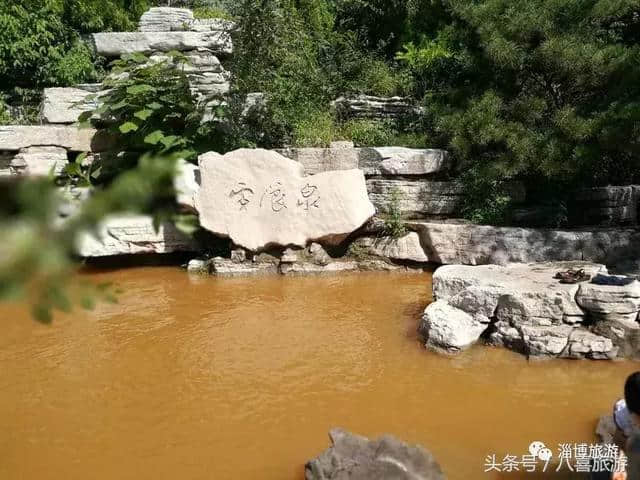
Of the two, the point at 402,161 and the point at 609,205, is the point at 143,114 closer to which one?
the point at 402,161

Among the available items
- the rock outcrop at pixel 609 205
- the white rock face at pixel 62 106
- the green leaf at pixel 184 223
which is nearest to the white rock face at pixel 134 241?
the white rock face at pixel 62 106

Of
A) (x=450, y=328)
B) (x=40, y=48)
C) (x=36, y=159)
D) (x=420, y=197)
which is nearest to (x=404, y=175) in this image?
(x=420, y=197)

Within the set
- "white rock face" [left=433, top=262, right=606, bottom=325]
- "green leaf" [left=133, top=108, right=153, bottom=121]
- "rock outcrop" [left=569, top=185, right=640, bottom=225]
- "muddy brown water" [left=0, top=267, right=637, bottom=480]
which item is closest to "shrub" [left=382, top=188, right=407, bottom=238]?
"muddy brown water" [left=0, top=267, right=637, bottom=480]

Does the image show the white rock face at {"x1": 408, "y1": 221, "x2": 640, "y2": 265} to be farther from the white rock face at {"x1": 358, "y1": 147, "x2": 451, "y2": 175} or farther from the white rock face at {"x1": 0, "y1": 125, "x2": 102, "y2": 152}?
the white rock face at {"x1": 0, "y1": 125, "x2": 102, "y2": 152}

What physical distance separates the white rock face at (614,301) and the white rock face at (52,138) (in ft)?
24.9

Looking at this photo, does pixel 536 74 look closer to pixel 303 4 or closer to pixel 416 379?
pixel 416 379

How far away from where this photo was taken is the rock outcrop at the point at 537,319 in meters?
4.58

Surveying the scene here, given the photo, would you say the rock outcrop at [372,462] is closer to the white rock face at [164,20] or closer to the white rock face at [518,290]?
the white rock face at [518,290]

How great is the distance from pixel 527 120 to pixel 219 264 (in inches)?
184

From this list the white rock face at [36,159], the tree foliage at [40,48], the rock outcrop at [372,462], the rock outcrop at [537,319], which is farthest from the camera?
the tree foliage at [40,48]

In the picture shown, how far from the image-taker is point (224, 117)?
28.6ft

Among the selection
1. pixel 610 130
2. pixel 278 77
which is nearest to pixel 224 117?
pixel 278 77

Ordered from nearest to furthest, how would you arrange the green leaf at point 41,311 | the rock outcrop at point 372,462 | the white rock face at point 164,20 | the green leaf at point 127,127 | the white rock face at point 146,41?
the green leaf at point 41,311 < the rock outcrop at point 372,462 < the green leaf at point 127,127 < the white rock face at point 146,41 < the white rock face at point 164,20

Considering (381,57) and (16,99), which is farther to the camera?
(381,57)
